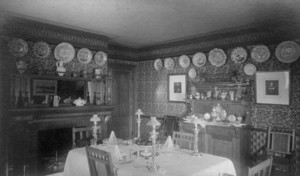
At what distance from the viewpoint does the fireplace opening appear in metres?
4.79

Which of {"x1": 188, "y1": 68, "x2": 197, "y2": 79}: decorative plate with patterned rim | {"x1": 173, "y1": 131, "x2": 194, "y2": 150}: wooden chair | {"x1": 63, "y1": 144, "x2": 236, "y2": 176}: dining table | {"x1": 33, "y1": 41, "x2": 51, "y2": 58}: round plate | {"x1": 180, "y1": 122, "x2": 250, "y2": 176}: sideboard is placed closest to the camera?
{"x1": 63, "y1": 144, "x2": 236, "y2": 176}: dining table

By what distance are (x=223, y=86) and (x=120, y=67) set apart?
3.33 meters

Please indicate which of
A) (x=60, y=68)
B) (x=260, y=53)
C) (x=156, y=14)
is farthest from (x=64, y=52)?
(x=260, y=53)

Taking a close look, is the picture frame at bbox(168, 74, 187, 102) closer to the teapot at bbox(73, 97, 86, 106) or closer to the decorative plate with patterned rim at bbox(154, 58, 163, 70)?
the decorative plate with patterned rim at bbox(154, 58, 163, 70)

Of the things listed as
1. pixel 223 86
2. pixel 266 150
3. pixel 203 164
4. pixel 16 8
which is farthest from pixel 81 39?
pixel 266 150

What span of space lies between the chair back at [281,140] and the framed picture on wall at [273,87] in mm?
573

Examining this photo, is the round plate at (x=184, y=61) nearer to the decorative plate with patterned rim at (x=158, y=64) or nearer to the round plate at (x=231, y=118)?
the decorative plate with patterned rim at (x=158, y=64)

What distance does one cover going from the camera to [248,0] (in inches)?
139

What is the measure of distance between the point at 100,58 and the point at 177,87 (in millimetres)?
2324

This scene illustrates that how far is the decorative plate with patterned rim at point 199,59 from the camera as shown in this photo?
5964mm

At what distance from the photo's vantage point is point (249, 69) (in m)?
5.13

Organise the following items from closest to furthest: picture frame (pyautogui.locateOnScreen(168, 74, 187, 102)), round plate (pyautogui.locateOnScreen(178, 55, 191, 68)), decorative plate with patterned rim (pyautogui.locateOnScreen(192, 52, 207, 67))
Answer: decorative plate with patterned rim (pyautogui.locateOnScreen(192, 52, 207, 67)) < round plate (pyautogui.locateOnScreen(178, 55, 191, 68)) < picture frame (pyautogui.locateOnScreen(168, 74, 187, 102))

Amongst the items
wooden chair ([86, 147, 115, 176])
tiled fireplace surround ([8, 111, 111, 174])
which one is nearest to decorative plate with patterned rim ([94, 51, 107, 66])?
tiled fireplace surround ([8, 111, 111, 174])

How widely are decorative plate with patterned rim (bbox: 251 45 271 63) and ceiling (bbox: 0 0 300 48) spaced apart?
531 millimetres
